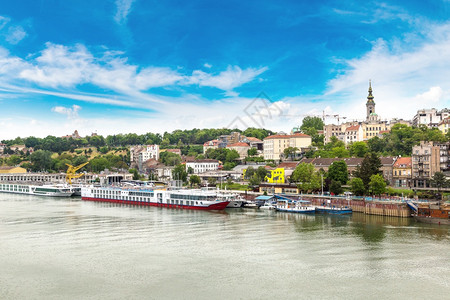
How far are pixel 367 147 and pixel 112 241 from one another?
37.4 meters

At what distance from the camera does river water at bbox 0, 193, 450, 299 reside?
13422mm

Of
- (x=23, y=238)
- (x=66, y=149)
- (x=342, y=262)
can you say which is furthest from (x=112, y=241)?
(x=66, y=149)

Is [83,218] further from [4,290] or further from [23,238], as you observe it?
[4,290]

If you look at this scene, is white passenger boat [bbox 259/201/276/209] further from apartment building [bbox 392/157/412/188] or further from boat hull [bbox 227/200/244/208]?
apartment building [bbox 392/157/412/188]

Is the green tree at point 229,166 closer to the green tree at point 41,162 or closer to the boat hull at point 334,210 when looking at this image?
the boat hull at point 334,210

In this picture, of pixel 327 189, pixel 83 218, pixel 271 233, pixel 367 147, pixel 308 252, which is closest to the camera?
pixel 308 252

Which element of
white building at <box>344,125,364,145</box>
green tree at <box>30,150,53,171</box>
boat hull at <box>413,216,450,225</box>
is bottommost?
boat hull at <box>413,216,450,225</box>

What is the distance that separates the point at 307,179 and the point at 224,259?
71.9ft

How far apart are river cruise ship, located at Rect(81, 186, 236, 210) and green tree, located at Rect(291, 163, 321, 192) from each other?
6570 mm

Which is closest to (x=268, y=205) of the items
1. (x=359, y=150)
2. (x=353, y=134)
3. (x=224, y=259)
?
(x=224, y=259)

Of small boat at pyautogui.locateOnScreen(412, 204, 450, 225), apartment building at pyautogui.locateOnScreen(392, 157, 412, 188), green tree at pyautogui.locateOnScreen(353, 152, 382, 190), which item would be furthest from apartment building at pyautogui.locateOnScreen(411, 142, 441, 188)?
small boat at pyautogui.locateOnScreen(412, 204, 450, 225)

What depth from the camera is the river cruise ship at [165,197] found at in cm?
3212

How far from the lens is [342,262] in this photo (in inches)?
636

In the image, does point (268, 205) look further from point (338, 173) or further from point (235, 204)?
point (338, 173)
